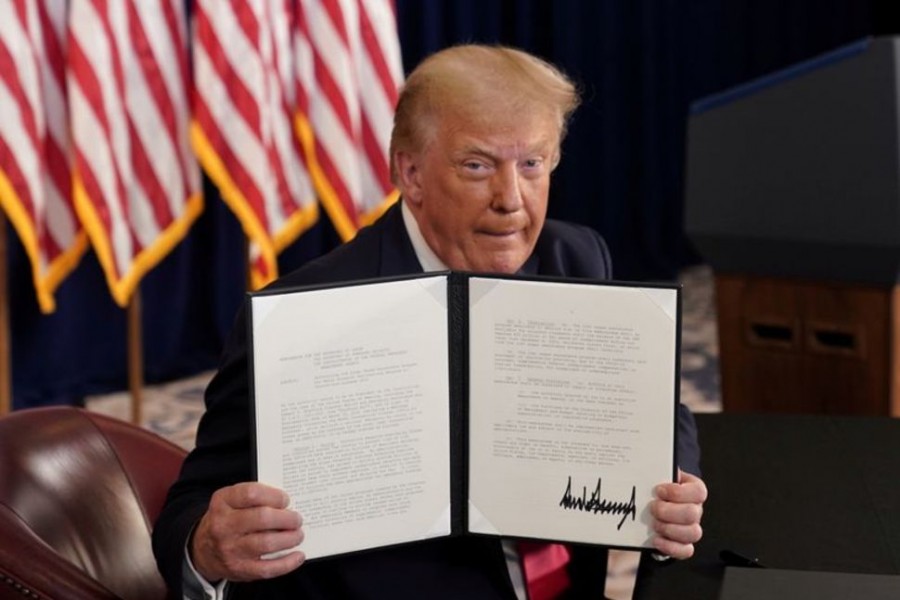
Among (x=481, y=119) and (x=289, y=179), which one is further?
(x=289, y=179)

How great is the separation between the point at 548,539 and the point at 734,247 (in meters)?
2.12

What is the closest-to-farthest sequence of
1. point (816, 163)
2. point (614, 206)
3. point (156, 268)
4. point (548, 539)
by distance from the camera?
point (548, 539), point (816, 163), point (156, 268), point (614, 206)

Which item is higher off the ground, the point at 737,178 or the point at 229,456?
the point at 737,178

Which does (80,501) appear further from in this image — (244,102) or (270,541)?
(244,102)

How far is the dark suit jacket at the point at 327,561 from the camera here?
1.82m

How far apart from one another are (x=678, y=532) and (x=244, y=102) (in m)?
3.24

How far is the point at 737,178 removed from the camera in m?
3.67

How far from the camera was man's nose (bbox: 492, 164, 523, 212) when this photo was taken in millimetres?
1846

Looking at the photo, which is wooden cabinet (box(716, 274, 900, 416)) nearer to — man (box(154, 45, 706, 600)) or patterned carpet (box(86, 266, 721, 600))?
patterned carpet (box(86, 266, 721, 600))

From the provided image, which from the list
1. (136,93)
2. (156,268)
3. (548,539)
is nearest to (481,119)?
(548,539)

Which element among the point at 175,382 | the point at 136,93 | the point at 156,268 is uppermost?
the point at 136,93

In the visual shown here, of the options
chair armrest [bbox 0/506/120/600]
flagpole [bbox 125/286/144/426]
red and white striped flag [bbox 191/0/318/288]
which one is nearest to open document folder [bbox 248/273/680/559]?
chair armrest [bbox 0/506/120/600]

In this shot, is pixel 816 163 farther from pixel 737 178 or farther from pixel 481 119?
pixel 481 119

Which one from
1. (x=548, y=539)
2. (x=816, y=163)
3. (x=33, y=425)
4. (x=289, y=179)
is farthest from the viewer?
(x=289, y=179)
